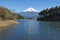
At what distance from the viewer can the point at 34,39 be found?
1088 inches

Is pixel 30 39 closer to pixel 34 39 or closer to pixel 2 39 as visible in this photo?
pixel 34 39

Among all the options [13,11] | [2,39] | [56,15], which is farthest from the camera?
[56,15]

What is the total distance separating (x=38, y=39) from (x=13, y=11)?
236 feet

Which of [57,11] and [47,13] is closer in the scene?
[57,11]

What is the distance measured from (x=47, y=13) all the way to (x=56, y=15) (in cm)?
2184

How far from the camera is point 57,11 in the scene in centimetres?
15638

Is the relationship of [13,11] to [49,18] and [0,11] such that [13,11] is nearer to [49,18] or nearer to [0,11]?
[0,11]

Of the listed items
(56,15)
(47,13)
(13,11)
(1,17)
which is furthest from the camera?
(47,13)

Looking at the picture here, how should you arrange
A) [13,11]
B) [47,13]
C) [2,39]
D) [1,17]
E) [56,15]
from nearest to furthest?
[2,39]
[1,17]
[13,11]
[56,15]
[47,13]

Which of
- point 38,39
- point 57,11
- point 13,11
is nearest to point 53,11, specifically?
point 57,11

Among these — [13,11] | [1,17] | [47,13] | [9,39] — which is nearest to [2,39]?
[9,39]

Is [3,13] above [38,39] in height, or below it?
above

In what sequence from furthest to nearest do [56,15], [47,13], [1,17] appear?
[47,13], [56,15], [1,17]

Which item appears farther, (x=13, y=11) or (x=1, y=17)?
(x=13, y=11)
